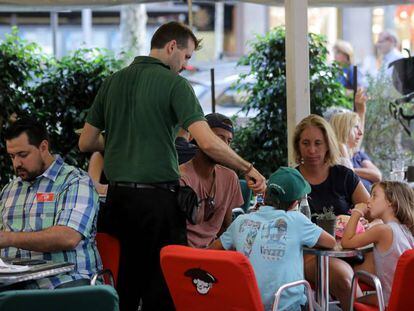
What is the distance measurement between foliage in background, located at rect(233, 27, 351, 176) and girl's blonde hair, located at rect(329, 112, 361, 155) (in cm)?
141

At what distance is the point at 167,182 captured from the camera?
511 cm

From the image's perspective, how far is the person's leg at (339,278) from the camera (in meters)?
5.64

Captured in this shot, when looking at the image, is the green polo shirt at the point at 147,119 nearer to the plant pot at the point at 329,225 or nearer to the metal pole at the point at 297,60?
the plant pot at the point at 329,225

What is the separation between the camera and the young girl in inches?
201

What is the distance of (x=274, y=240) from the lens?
4895 mm

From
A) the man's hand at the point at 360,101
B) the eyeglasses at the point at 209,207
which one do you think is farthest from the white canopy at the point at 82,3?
the eyeglasses at the point at 209,207

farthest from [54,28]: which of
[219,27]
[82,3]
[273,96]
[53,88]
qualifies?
[82,3]

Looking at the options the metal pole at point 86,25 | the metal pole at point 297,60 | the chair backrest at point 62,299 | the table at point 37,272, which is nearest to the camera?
the chair backrest at point 62,299

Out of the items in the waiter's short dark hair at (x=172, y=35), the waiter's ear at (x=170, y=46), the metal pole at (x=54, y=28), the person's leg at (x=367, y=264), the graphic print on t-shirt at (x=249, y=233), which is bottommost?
the person's leg at (x=367, y=264)

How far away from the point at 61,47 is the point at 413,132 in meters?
16.5

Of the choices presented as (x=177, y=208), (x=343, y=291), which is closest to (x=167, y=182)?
(x=177, y=208)

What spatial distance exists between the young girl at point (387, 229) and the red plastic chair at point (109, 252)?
1.12 metres

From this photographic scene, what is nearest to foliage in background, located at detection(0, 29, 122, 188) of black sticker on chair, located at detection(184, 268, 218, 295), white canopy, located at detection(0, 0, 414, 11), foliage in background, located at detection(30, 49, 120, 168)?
foliage in background, located at detection(30, 49, 120, 168)

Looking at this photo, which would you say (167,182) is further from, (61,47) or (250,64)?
(61,47)
